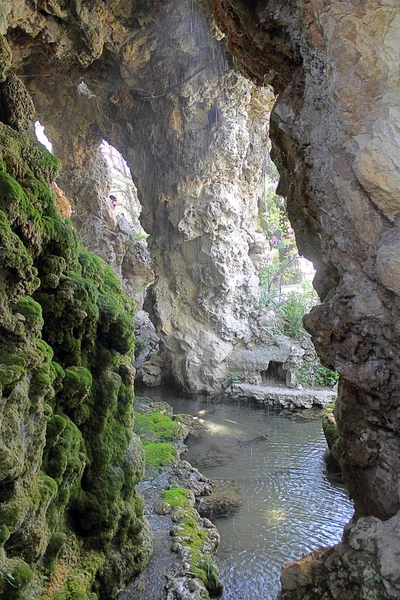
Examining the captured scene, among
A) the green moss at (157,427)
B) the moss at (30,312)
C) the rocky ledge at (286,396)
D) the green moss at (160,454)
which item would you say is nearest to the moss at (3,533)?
the moss at (30,312)

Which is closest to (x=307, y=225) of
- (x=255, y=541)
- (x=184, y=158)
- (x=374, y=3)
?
(x=374, y=3)

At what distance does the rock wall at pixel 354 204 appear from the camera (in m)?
4.00

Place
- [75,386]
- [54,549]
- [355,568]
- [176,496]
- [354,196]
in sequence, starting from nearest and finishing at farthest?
[355,568]
[354,196]
[54,549]
[75,386]
[176,496]

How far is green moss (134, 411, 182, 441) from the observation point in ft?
41.1

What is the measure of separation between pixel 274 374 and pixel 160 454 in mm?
8650

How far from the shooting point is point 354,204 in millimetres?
4359

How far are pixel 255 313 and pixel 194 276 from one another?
2.98 metres

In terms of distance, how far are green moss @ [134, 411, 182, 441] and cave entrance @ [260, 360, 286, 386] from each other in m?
5.66

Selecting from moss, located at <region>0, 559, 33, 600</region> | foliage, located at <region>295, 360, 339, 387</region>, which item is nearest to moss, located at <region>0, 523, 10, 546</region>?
moss, located at <region>0, 559, 33, 600</region>

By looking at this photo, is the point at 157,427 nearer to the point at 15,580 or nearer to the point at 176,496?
the point at 176,496

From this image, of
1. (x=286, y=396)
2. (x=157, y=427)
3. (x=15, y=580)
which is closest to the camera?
(x=15, y=580)

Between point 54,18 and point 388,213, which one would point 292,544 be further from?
point 54,18

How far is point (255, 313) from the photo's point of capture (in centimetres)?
1916

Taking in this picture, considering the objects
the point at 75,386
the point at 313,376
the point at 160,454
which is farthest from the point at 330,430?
the point at 75,386
